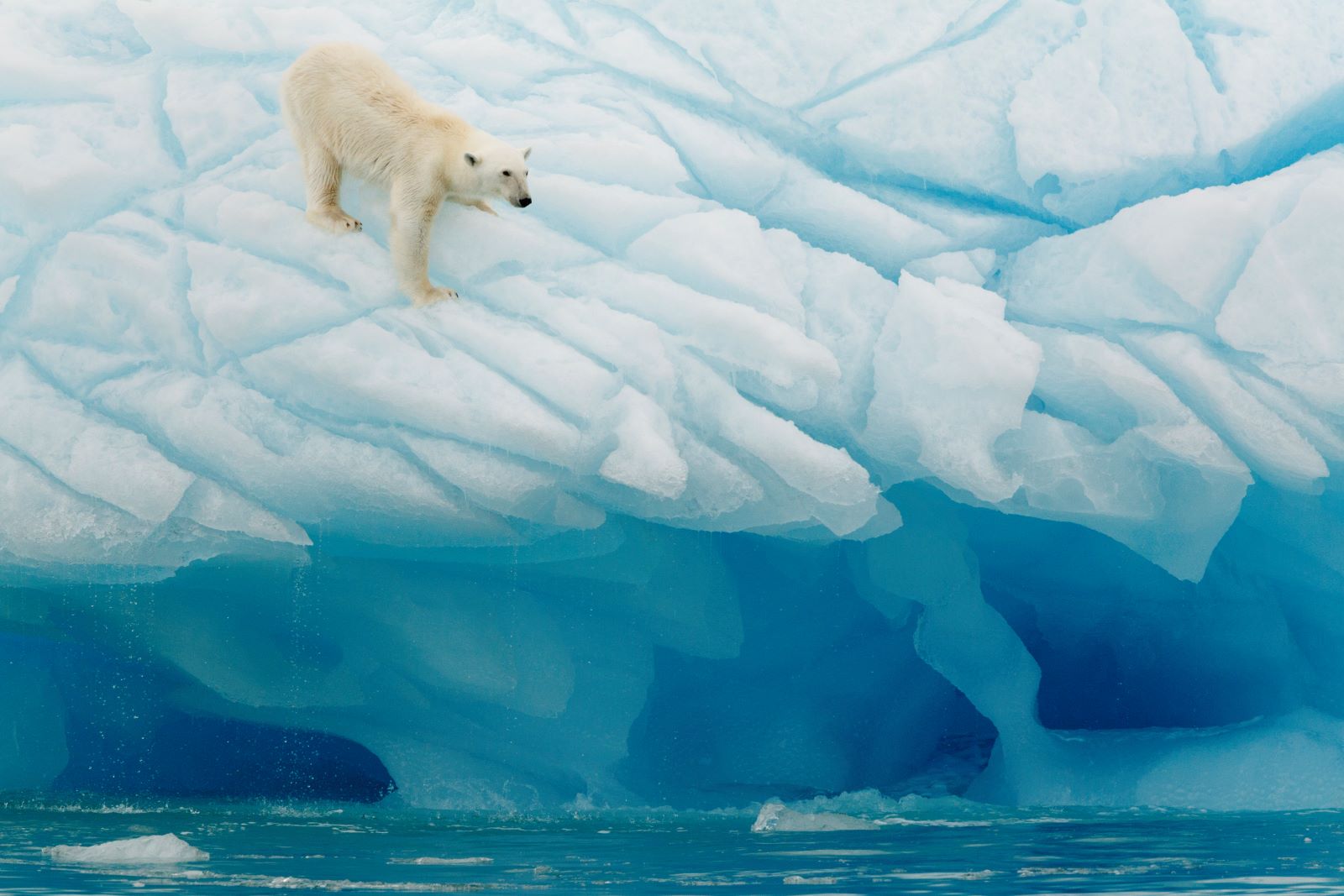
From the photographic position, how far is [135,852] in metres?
4.29

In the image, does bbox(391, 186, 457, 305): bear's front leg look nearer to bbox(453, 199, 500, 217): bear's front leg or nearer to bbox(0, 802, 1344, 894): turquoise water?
bbox(453, 199, 500, 217): bear's front leg

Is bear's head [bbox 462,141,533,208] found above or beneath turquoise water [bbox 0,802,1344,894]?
above

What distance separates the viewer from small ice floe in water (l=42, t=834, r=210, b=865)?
13.8ft

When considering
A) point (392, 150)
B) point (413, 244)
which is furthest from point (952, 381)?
point (392, 150)

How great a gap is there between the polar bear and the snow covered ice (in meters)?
0.18

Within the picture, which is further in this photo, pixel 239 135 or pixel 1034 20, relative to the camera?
pixel 1034 20

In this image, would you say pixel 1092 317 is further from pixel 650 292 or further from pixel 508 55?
pixel 508 55

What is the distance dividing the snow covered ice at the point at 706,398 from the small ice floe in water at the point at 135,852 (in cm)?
151

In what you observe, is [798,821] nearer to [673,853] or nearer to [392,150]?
[673,853]

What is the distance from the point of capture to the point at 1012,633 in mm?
6457

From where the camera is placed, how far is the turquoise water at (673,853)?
3.66 m

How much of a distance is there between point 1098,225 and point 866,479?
1.57 m

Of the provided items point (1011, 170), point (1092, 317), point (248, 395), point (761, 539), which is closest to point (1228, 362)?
point (1092, 317)

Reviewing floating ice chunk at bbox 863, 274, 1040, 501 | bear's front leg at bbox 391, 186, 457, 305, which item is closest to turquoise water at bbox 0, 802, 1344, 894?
floating ice chunk at bbox 863, 274, 1040, 501
